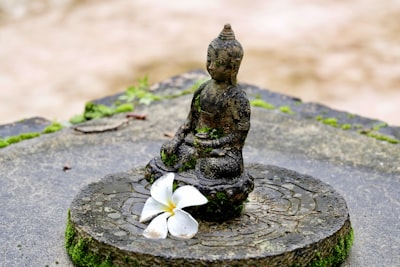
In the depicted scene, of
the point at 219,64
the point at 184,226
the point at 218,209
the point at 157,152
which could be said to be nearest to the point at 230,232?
the point at 218,209

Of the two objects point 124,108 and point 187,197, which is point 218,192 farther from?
point 124,108

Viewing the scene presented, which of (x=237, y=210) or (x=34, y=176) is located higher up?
(x=237, y=210)

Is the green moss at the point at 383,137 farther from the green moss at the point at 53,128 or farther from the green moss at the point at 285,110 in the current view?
the green moss at the point at 53,128

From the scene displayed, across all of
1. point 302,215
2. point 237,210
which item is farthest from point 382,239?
point 237,210

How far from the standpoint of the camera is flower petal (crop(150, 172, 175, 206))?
172 inches

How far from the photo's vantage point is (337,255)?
Result: 14.7 ft

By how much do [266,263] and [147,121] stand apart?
323 cm

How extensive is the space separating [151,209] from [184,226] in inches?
9.7

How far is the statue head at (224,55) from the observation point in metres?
4.38

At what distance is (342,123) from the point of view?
283 inches

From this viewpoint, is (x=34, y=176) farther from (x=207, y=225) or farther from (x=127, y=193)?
(x=207, y=225)

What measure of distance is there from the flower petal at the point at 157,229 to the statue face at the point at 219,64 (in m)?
0.90

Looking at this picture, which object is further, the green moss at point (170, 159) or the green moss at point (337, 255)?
the green moss at point (170, 159)

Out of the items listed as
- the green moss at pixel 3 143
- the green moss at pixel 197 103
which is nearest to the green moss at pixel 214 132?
the green moss at pixel 197 103
